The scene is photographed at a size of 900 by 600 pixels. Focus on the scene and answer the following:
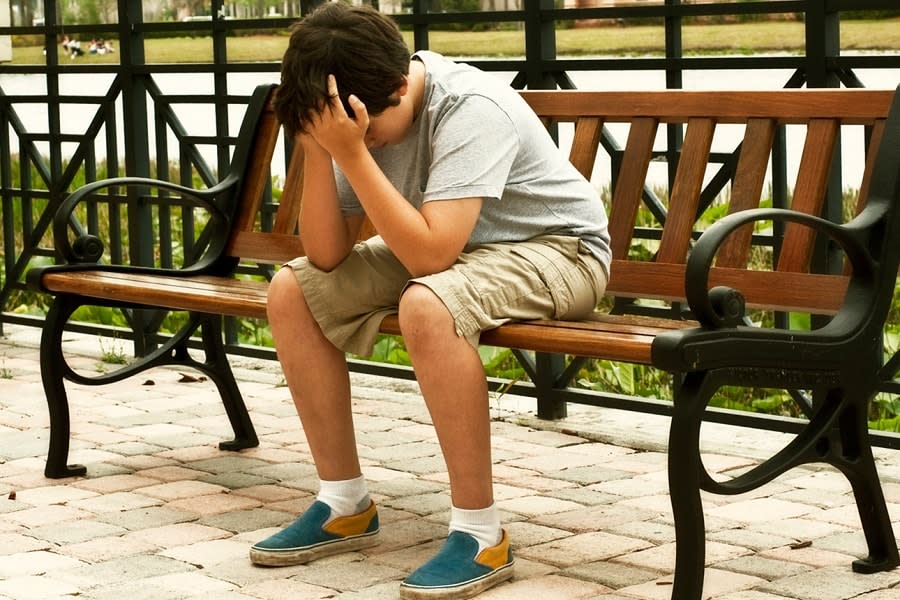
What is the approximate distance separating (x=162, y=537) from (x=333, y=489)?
1.64ft

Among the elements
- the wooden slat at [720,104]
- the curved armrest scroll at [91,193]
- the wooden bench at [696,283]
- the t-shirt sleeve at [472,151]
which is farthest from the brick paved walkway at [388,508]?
the wooden slat at [720,104]

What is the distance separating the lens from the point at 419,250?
3.34m

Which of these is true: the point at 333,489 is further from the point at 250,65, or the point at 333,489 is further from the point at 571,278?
the point at 250,65

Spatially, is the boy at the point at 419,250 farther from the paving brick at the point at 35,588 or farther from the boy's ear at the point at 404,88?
the paving brick at the point at 35,588

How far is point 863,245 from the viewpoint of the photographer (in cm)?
332

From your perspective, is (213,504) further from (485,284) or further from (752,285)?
(752,285)

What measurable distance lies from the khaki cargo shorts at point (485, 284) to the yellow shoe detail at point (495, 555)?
485 mm

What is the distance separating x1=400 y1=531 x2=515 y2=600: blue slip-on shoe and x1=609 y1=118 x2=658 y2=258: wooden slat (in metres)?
0.99

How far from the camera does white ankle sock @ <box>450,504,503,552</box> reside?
11.1 feet

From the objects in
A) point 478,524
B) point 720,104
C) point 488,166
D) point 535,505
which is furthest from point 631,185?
point 478,524

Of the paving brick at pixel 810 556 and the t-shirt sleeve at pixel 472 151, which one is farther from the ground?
the t-shirt sleeve at pixel 472 151

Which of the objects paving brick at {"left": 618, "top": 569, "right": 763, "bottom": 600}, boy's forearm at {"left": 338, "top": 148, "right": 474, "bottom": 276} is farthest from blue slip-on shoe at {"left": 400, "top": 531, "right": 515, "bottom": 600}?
boy's forearm at {"left": 338, "top": 148, "right": 474, "bottom": 276}

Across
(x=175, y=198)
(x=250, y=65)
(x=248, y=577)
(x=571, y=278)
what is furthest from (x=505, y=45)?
(x=248, y=577)

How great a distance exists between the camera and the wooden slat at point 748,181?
3789 millimetres
